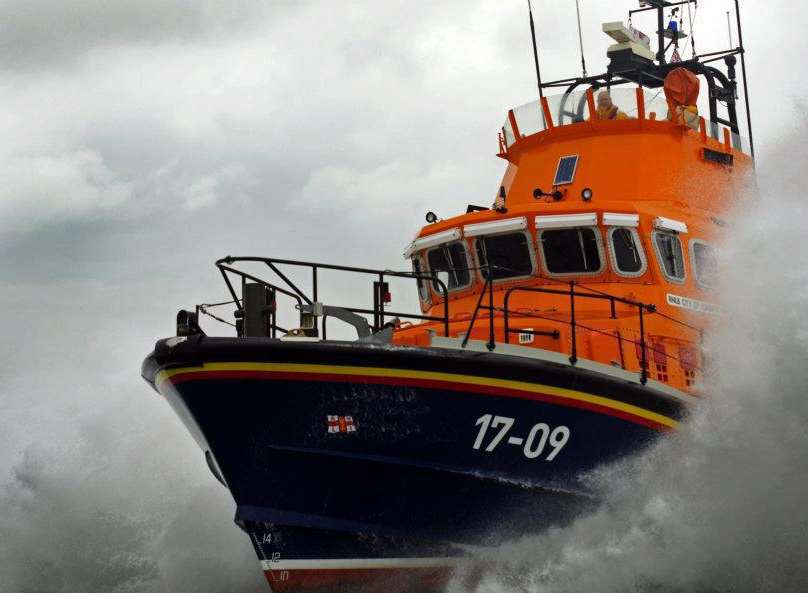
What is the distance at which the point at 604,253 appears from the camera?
10633 mm

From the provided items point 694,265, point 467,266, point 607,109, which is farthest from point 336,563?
point 607,109

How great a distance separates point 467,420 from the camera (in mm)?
8859

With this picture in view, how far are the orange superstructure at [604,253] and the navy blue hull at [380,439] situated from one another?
0.90 m

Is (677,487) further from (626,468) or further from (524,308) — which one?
(524,308)

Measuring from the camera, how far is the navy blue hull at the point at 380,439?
8688mm

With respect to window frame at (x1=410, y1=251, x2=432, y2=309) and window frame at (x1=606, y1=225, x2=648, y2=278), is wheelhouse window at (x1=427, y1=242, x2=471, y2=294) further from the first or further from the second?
window frame at (x1=606, y1=225, x2=648, y2=278)

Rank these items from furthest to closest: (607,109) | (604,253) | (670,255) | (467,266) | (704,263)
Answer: (607,109)
(704,263)
(467,266)
(670,255)
(604,253)

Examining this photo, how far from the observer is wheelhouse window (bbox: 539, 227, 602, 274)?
1066cm

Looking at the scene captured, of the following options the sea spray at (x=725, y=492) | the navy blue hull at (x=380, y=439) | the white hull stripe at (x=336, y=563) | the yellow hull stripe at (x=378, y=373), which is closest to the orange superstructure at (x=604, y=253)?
the sea spray at (x=725, y=492)

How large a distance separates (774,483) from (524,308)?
8.42ft

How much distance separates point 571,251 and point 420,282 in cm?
184

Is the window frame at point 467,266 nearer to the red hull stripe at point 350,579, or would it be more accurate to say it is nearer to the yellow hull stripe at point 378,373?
the yellow hull stripe at point 378,373

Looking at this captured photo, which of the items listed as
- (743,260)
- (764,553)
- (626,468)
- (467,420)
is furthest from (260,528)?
(743,260)

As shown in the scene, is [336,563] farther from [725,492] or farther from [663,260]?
[663,260]
